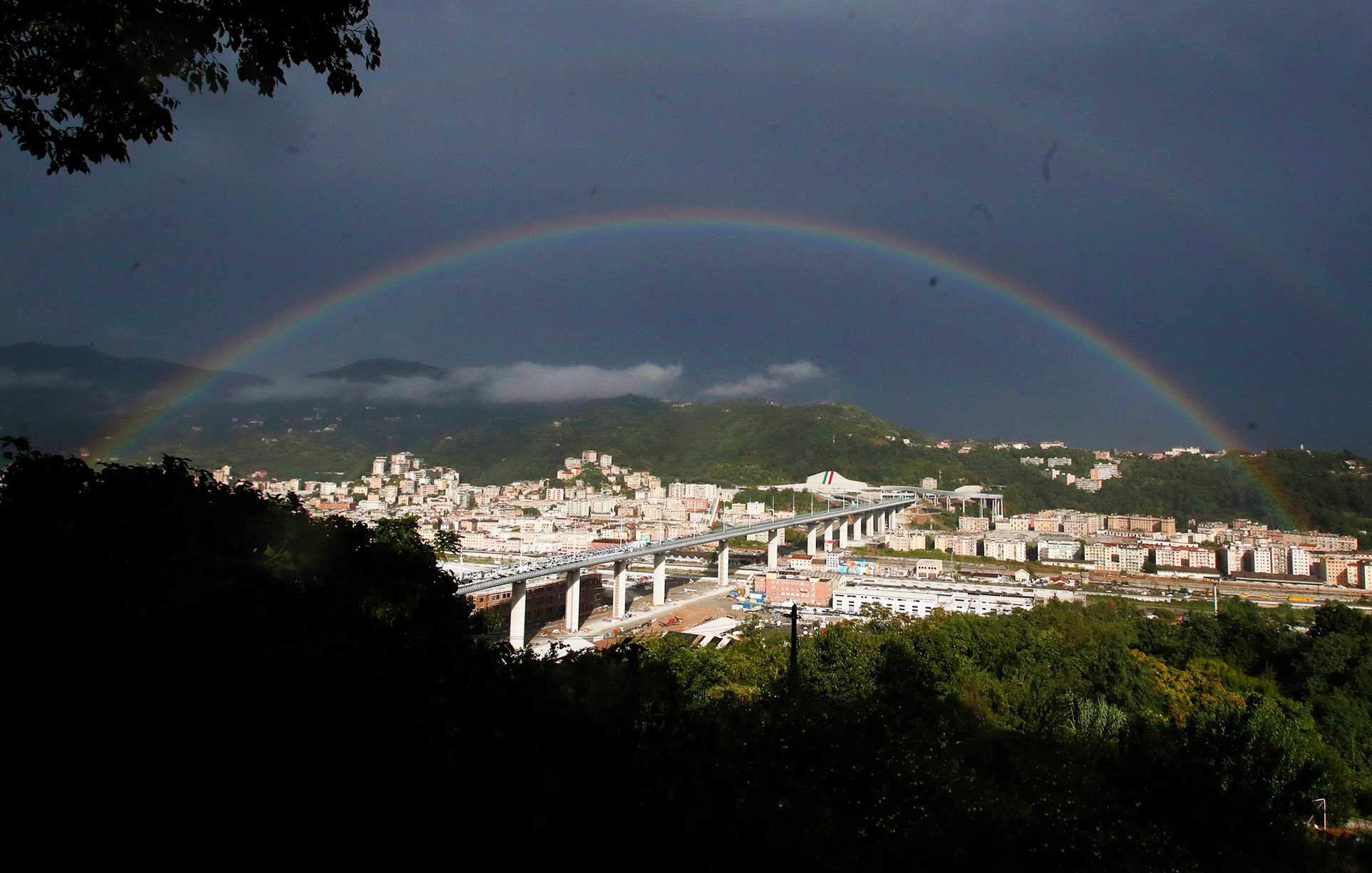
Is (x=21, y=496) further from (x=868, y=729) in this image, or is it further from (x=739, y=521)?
(x=739, y=521)

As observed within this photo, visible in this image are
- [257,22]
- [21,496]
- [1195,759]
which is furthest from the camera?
[1195,759]

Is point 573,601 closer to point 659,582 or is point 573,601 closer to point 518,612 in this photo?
point 518,612

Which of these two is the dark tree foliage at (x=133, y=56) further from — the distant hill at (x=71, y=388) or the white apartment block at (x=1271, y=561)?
the white apartment block at (x=1271, y=561)

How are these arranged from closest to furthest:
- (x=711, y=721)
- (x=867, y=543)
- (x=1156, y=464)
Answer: (x=711, y=721)
(x=867, y=543)
(x=1156, y=464)

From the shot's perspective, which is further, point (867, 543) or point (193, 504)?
point (867, 543)

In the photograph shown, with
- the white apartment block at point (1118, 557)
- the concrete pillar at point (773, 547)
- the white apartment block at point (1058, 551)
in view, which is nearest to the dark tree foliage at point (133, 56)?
the concrete pillar at point (773, 547)

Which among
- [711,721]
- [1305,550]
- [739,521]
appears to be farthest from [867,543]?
[711,721]
